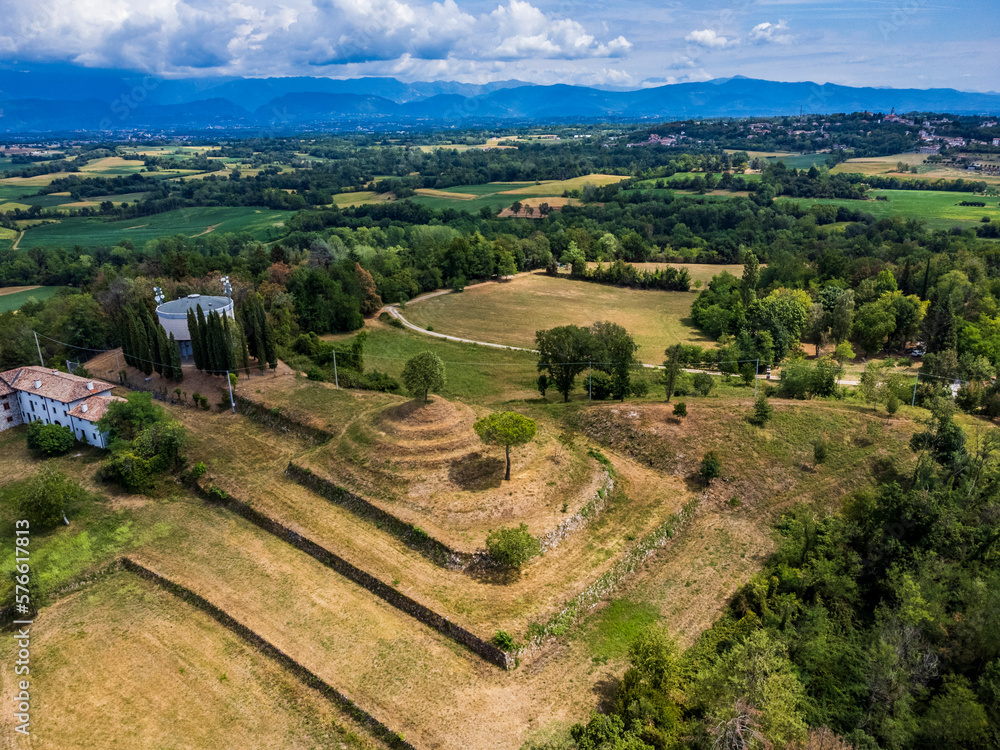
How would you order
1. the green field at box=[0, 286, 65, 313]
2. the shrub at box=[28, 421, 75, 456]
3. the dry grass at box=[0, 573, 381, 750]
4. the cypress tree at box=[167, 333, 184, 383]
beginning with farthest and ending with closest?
1. the green field at box=[0, 286, 65, 313]
2. the cypress tree at box=[167, 333, 184, 383]
3. the shrub at box=[28, 421, 75, 456]
4. the dry grass at box=[0, 573, 381, 750]

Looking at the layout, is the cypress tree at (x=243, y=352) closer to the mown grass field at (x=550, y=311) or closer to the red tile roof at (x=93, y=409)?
the red tile roof at (x=93, y=409)

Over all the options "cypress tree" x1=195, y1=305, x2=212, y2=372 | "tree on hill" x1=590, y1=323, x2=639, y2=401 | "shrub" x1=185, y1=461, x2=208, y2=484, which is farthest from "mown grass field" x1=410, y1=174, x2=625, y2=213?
"shrub" x1=185, y1=461, x2=208, y2=484

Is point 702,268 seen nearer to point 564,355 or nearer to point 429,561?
point 564,355

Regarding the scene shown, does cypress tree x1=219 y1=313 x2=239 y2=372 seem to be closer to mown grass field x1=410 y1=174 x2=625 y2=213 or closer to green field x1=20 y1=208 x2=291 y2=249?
green field x1=20 y1=208 x2=291 y2=249

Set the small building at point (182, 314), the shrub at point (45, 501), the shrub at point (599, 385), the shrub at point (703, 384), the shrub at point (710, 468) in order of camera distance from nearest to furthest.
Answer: the shrub at point (45, 501), the shrub at point (710, 468), the shrub at point (703, 384), the shrub at point (599, 385), the small building at point (182, 314)

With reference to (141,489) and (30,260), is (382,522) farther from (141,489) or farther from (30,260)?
(30,260)

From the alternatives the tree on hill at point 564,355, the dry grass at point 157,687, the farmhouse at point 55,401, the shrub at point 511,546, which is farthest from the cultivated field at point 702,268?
the dry grass at point 157,687

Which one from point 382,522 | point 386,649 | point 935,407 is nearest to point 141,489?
point 382,522
